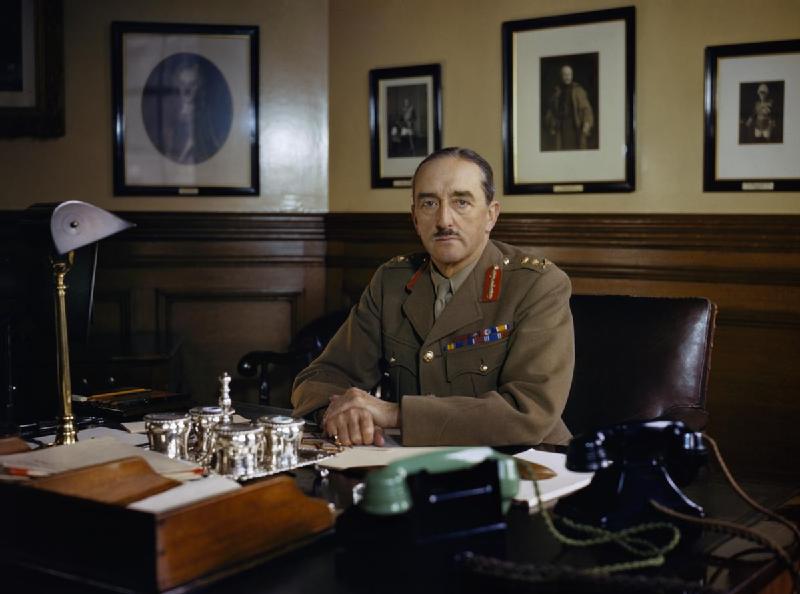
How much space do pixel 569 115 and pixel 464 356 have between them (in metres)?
2.40

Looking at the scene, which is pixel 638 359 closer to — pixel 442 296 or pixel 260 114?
pixel 442 296

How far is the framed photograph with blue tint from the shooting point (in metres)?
5.71

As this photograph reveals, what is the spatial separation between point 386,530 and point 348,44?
458 centimetres

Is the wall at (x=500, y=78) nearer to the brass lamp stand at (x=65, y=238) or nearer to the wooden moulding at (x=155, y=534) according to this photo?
the brass lamp stand at (x=65, y=238)

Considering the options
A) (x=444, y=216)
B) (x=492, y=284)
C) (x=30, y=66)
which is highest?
(x=30, y=66)

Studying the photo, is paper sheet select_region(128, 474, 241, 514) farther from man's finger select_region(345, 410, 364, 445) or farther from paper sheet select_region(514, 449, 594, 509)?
man's finger select_region(345, 410, 364, 445)

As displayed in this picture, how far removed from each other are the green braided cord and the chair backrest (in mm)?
1253

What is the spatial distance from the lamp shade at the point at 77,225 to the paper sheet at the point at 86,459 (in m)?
0.46

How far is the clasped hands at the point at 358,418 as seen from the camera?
2.52 meters

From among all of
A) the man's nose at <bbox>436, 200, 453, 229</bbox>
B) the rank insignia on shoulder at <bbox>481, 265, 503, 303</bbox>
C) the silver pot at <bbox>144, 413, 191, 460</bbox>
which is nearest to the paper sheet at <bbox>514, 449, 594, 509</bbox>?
the silver pot at <bbox>144, 413, 191, 460</bbox>

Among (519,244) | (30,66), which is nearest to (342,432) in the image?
(519,244)

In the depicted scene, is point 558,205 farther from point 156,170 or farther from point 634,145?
point 156,170

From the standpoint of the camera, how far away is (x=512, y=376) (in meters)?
2.89

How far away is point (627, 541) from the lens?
170 cm
